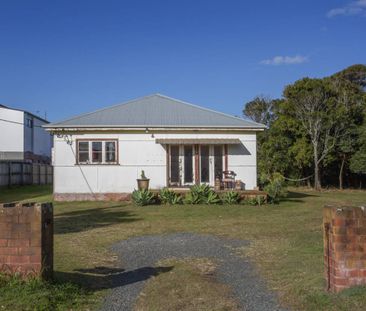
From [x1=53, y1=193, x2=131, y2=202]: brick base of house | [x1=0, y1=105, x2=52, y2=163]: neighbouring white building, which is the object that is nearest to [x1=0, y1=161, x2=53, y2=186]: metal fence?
[x1=0, y1=105, x2=52, y2=163]: neighbouring white building

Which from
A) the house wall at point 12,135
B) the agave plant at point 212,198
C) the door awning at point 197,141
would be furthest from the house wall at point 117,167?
the house wall at point 12,135

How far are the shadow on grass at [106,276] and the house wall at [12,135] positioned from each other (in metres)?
39.5

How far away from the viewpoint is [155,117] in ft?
71.3

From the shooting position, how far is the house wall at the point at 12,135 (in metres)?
44.4

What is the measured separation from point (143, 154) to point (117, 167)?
1.23 m

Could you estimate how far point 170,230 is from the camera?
1231cm

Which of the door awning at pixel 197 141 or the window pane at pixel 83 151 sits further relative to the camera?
the window pane at pixel 83 151

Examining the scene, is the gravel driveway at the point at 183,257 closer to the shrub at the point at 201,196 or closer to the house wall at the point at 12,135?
the shrub at the point at 201,196

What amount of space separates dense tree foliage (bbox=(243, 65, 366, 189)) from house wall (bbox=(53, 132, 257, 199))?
→ 28.2 ft

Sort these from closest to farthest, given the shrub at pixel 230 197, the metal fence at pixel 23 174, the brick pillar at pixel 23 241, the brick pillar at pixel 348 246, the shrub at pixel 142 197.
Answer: the brick pillar at pixel 348 246 → the brick pillar at pixel 23 241 → the shrub at pixel 142 197 → the shrub at pixel 230 197 → the metal fence at pixel 23 174

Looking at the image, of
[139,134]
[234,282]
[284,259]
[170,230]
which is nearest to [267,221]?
[170,230]

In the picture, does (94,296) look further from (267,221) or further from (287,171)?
(287,171)

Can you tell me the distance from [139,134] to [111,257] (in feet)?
40.3

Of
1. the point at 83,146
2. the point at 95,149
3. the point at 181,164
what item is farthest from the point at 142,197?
the point at 83,146
